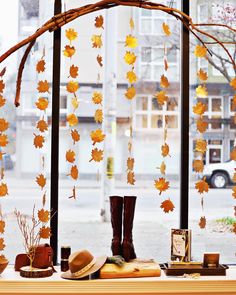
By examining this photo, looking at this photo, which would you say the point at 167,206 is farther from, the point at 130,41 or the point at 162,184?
the point at 130,41

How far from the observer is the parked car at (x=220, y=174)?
329 cm

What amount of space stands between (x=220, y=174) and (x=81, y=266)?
117cm

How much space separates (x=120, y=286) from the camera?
108 inches

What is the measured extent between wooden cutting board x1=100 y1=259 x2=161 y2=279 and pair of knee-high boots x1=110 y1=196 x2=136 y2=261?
108mm

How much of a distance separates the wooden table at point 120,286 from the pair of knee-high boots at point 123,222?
0.24m

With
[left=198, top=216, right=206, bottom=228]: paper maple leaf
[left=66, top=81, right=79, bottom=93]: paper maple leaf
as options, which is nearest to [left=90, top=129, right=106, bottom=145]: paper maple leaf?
[left=66, top=81, right=79, bottom=93]: paper maple leaf

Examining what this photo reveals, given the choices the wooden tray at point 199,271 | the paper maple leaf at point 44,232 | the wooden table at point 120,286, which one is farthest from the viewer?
the paper maple leaf at point 44,232

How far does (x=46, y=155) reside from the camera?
3211 mm

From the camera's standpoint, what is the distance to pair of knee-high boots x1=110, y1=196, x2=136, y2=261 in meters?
2.96

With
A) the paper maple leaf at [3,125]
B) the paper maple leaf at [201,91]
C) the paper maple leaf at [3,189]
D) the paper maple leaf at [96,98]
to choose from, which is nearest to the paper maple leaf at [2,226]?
the paper maple leaf at [3,189]

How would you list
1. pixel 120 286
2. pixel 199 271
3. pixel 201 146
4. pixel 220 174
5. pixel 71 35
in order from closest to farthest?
1. pixel 120 286
2. pixel 199 271
3. pixel 71 35
4. pixel 201 146
5. pixel 220 174

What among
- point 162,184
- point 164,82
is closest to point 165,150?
point 162,184

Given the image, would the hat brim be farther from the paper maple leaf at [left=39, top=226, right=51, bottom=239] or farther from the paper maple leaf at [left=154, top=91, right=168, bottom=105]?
the paper maple leaf at [left=154, top=91, right=168, bottom=105]

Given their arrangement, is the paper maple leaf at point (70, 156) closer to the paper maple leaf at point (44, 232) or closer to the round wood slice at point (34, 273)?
the paper maple leaf at point (44, 232)
